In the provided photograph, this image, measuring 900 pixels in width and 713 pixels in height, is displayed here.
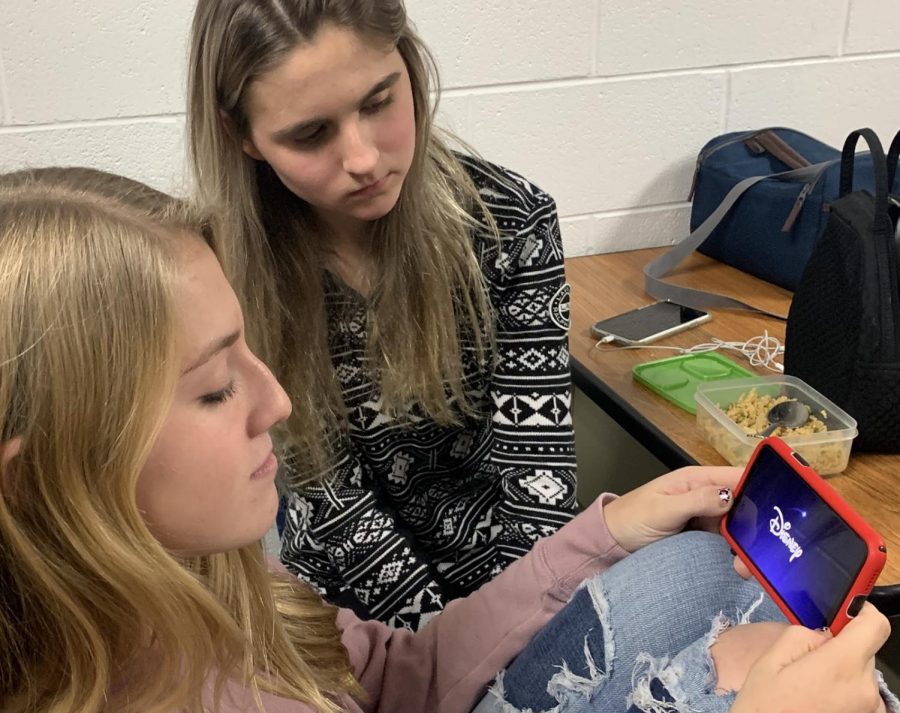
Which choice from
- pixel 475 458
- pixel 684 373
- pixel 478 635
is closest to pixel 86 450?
pixel 478 635

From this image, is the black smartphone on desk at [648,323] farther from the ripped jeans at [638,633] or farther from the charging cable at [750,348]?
the ripped jeans at [638,633]

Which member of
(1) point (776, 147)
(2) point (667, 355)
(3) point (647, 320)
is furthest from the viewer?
(1) point (776, 147)

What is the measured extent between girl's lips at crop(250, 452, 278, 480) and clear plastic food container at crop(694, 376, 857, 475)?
631mm

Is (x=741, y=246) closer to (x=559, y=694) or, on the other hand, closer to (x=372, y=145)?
(x=372, y=145)

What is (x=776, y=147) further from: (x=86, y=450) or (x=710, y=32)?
(x=86, y=450)

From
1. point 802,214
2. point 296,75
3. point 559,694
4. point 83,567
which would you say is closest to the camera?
point 83,567

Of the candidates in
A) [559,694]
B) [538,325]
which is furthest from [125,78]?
[559,694]

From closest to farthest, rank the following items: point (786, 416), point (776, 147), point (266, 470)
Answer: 1. point (266, 470)
2. point (786, 416)
3. point (776, 147)

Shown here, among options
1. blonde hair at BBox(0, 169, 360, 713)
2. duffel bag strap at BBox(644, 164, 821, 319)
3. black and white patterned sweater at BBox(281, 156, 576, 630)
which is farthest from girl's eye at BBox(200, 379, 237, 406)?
duffel bag strap at BBox(644, 164, 821, 319)

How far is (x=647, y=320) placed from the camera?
5.11ft

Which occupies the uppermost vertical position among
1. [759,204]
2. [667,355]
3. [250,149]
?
[250,149]

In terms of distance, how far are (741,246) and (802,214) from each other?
0.49ft

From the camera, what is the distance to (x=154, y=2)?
1.48 metres

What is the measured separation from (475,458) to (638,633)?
18.6 inches
